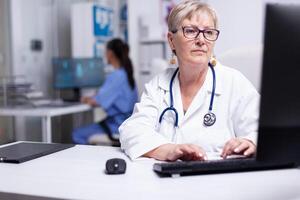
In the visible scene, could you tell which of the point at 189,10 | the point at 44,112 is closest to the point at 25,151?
the point at 189,10

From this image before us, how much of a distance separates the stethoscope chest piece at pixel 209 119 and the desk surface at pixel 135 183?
1.04 ft

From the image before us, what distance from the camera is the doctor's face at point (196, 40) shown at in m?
1.41

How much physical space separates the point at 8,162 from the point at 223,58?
1.14 meters

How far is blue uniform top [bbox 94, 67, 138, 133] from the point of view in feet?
12.0

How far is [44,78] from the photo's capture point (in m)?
4.51

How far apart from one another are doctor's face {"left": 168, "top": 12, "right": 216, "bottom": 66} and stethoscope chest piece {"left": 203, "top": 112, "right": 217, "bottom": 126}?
187 mm

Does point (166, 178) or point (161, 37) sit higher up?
point (161, 37)

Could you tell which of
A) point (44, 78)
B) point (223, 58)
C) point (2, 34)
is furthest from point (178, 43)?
point (44, 78)

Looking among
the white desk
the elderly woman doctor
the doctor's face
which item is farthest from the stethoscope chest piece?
the white desk

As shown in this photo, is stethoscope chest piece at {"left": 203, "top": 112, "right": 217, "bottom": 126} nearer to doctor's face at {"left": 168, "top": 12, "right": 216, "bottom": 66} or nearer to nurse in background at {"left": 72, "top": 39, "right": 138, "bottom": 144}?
doctor's face at {"left": 168, "top": 12, "right": 216, "bottom": 66}

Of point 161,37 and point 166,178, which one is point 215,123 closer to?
point 166,178

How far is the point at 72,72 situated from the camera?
13.8 feet

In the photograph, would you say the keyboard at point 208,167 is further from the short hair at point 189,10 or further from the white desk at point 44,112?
the white desk at point 44,112

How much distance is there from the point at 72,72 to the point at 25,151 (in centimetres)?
296
